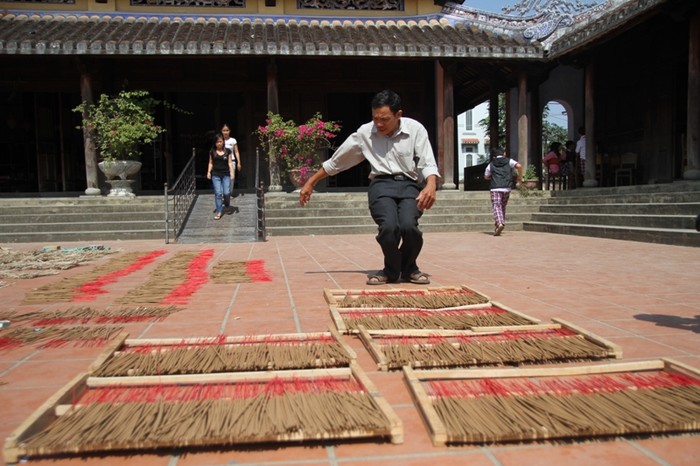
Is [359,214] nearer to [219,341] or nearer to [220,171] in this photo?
[220,171]

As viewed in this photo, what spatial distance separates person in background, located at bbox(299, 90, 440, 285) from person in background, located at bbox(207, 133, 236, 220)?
595 centimetres

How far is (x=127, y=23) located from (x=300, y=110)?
14.6ft

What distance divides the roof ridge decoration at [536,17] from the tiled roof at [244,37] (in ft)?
0.79

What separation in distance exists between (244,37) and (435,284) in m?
→ 9.47

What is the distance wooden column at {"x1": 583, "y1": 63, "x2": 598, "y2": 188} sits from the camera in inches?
474

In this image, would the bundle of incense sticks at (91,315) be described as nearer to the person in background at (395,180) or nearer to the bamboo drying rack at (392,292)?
the bamboo drying rack at (392,292)

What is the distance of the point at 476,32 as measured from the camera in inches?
520

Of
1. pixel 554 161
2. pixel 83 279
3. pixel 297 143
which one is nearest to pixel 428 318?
pixel 83 279

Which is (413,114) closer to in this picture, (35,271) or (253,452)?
(35,271)

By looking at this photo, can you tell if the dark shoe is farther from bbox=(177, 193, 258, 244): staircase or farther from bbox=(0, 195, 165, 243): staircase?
bbox=(0, 195, 165, 243): staircase

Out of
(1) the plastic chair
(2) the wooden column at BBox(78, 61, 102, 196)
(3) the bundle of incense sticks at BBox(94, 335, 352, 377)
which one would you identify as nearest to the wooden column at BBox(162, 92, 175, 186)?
(2) the wooden column at BBox(78, 61, 102, 196)

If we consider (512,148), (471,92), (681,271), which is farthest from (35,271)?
(471,92)

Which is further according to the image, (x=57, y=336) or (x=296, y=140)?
(x=296, y=140)

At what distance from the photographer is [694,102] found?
30.5 feet
